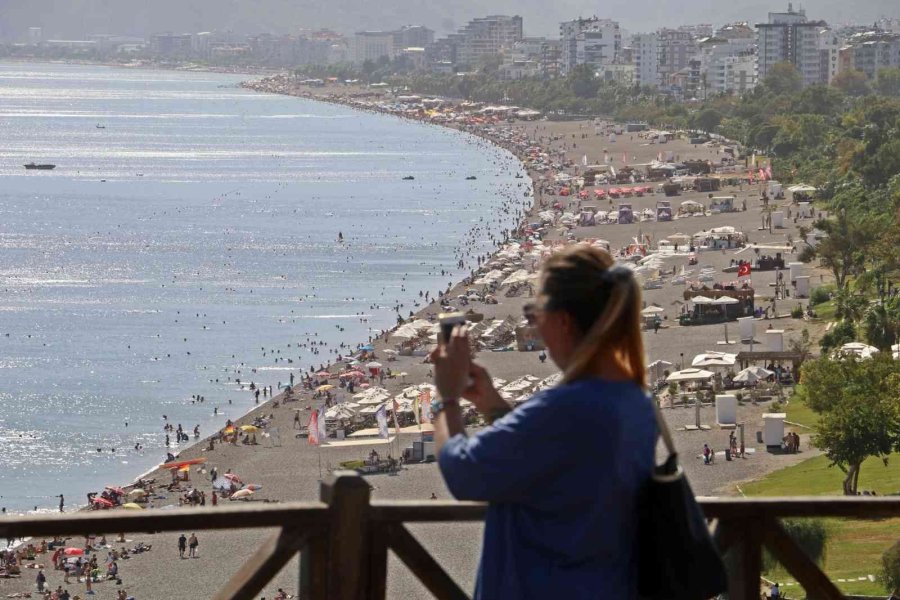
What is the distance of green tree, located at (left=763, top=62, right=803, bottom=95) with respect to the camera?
446ft

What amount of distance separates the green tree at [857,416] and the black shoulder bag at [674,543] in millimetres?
17678

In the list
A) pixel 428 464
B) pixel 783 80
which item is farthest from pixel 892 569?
pixel 783 80

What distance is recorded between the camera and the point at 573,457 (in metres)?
3.12

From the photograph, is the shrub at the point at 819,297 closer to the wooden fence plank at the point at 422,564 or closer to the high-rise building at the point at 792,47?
the wooden fence plank at the point at 422,564

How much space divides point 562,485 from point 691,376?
2842 centimetres

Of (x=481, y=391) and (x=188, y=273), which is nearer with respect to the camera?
(x=481, y=391)

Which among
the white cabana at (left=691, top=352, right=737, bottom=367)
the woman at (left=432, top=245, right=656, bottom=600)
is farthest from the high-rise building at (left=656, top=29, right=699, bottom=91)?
the woman at (left=432, top=245, right=656, bottom=600)

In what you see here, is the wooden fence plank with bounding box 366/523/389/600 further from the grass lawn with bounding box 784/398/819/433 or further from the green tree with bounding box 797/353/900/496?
the grass lawn with bounding box 784/398/819/433

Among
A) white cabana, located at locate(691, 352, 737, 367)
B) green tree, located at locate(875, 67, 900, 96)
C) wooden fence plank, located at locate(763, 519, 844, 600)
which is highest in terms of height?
wooden fence plank, located at locate(763, 519, 844, 600)

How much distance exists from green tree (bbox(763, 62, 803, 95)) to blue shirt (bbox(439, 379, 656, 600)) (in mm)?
132723

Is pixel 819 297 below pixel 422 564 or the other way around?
below

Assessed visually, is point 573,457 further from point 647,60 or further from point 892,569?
point 647,60

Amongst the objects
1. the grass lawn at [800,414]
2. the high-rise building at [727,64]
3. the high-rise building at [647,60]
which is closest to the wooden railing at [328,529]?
the grass lawn at [800,414]

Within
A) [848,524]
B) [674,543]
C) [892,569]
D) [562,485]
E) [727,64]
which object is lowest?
[727,64]
